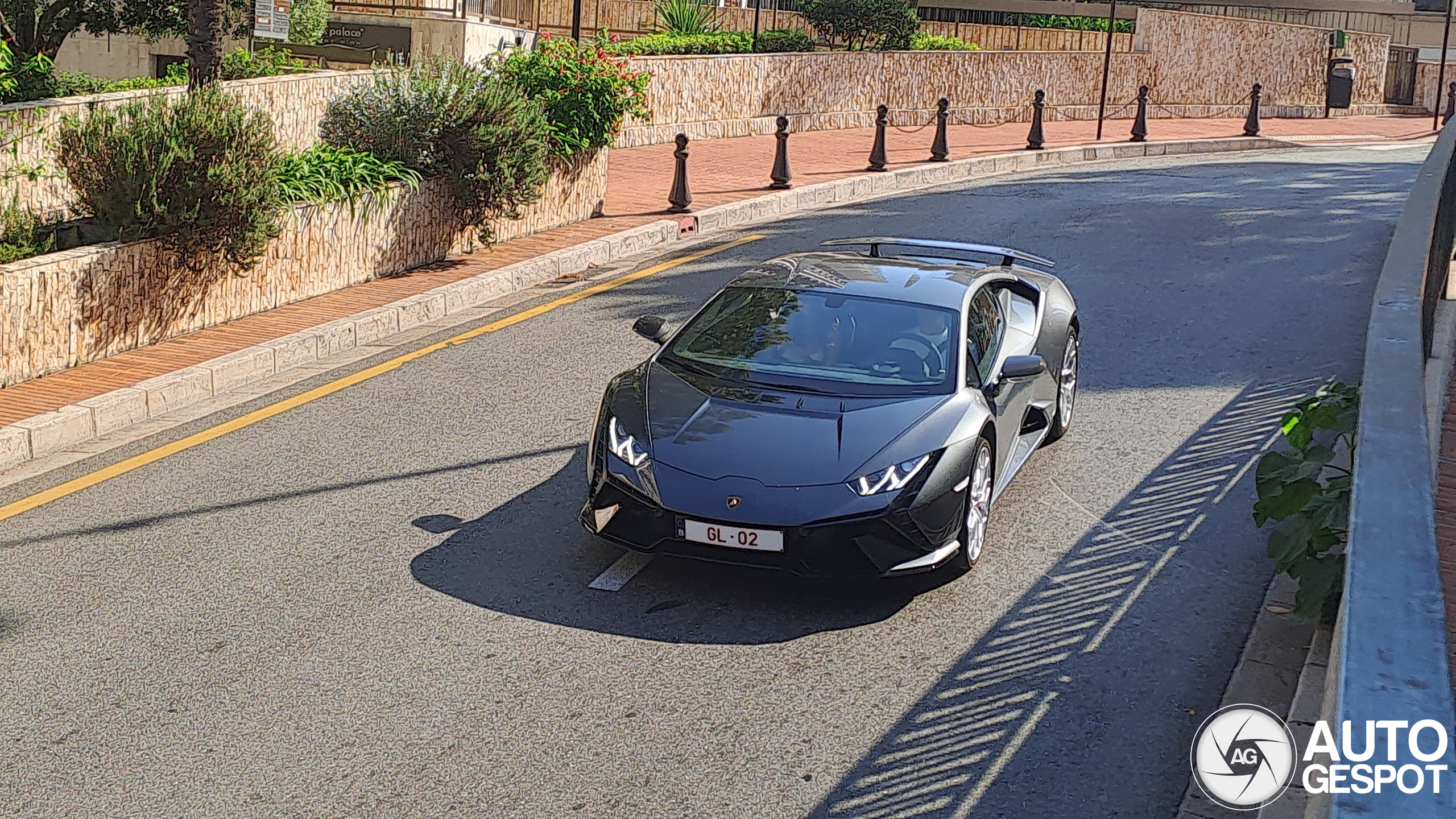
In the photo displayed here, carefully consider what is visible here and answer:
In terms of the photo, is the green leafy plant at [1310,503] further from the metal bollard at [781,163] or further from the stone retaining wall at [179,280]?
the metal bollard at [781,163]

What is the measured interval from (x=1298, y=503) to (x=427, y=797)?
4.00 m

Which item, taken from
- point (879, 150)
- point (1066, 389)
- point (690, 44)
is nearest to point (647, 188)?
point (879, 150)

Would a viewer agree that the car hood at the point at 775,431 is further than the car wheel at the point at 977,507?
No

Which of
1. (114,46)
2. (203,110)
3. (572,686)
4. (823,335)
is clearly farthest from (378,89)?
(114,46)

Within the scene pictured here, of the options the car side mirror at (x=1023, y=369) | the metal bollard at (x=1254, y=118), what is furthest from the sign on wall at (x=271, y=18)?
the metal bollard at (x=1254, y=118)

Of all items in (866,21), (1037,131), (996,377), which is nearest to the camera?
(996,377)

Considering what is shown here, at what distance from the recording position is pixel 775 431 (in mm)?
6863

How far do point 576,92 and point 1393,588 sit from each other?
1463 cm

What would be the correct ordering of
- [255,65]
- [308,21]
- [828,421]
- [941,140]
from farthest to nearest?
[308,21], [941,140], [255,65], [828,421]

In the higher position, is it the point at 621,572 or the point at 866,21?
the point at 866,21

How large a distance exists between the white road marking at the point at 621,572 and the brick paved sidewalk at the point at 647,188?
153 inches

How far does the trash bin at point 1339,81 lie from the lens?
38969 millimetres

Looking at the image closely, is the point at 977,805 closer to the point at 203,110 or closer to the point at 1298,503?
the point at 1298,503

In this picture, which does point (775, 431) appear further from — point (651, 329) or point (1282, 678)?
point (1282, 678)
